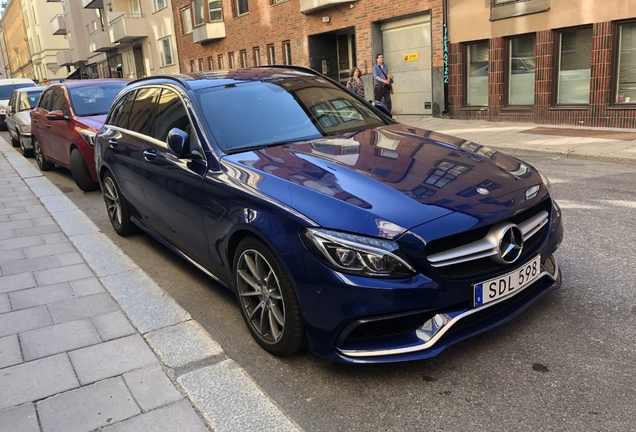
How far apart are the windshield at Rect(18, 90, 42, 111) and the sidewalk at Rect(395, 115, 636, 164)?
10.7 metres

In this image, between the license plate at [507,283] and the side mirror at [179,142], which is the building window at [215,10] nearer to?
the side mirror at [179,142]

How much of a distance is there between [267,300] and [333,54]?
803 inches

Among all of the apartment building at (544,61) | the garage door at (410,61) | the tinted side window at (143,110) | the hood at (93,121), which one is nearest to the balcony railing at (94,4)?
the garage door at (410,61)

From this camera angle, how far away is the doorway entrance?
21609mm

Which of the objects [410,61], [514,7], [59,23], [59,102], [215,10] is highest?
[59,23]

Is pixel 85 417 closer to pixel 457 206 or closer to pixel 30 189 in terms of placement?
pixel 457 206

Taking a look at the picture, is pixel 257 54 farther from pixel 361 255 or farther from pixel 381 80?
pixel 361 255

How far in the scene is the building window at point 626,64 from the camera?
38.3 feet

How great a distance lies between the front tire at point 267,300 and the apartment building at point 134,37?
33218 millimetres

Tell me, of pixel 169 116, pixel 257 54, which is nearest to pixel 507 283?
pixel 169 116

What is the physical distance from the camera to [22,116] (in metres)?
13.6

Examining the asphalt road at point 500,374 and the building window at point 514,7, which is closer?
the asphalt road at point 500,374

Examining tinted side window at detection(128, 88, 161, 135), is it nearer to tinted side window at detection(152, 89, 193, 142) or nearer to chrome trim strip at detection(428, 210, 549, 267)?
tinted side window at detection(152, 89, 193, 142)

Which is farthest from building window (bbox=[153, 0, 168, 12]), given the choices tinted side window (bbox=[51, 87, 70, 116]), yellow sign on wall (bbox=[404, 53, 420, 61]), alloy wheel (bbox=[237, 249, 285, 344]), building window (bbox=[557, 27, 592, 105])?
alloy wheel (bbox=[237, 249, 285, 344])
